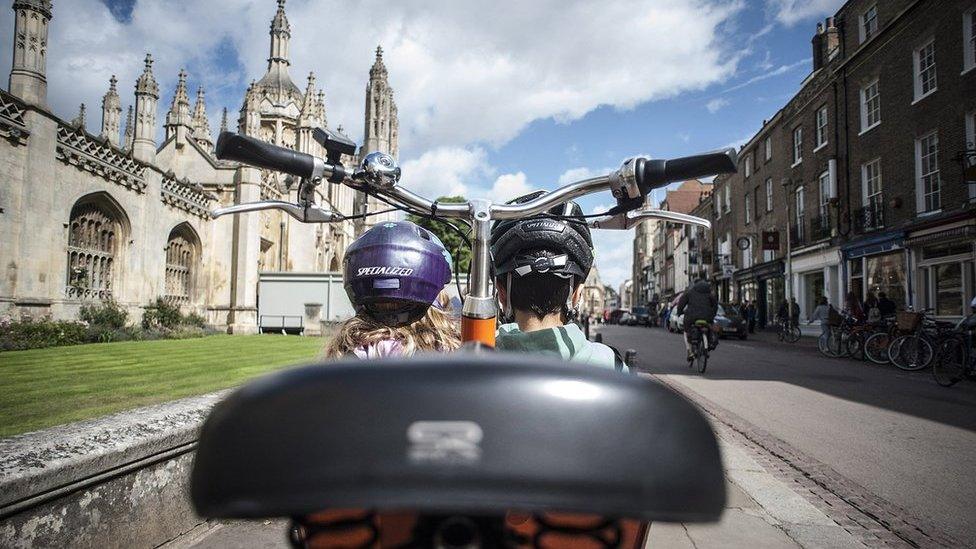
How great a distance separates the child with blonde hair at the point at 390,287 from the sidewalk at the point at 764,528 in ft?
6.23

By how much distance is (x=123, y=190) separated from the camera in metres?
20.5

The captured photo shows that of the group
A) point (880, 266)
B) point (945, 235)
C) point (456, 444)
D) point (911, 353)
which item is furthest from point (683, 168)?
point (880, 266)

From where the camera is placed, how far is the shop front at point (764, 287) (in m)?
29.6

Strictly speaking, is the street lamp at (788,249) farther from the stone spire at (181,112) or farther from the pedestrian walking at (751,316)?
the stone spire at (181,112)

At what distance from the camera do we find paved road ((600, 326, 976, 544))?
3986 millimetres

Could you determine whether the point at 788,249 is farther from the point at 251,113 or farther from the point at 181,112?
the point at 181,112

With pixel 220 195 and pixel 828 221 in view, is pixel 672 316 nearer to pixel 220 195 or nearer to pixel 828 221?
pixel 828 221

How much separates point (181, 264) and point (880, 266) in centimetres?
3003

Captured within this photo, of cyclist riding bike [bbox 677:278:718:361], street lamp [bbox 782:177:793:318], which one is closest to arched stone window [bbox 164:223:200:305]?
cyclist riding bike [bbox 677:278:718:361]

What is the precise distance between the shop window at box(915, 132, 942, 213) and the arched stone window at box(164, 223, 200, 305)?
96.2 feet

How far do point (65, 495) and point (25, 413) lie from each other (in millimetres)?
3428

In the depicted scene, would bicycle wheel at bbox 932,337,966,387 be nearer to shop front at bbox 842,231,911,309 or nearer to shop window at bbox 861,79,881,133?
shop front at bbox 842,231,911,309

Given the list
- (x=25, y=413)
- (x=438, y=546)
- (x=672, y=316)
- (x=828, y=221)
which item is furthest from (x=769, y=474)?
(x=672, y=316)

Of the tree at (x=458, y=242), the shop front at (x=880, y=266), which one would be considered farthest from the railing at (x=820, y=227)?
the tree at (x=458, y=242)
